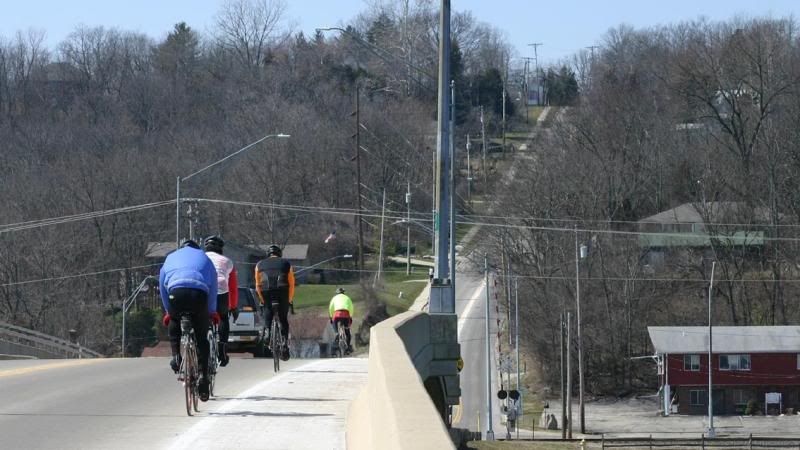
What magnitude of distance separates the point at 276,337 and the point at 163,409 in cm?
591

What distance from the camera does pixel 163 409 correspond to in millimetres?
13781

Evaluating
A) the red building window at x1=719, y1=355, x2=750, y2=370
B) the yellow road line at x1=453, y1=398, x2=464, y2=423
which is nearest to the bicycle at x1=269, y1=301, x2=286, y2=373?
the yellow road line at x1=453, y1=398, x2=464, y2=423

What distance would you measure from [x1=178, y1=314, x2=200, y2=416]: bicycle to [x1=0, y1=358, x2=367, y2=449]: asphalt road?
26 cm

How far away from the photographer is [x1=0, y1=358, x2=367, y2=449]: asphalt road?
444 inches

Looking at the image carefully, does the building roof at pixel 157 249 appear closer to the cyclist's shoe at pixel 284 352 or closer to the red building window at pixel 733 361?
the red building window at pixel 733 361

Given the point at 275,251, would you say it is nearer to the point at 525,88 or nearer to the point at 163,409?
the point at 163,409

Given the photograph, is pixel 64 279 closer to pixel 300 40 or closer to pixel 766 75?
pixel 766 75

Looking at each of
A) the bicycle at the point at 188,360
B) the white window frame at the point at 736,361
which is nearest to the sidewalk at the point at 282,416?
the bicycle at the point at 188,360

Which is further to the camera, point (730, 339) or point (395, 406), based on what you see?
point (730, 339)

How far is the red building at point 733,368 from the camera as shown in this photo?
64.4 metres

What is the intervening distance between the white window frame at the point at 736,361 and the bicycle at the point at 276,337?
1926 inches

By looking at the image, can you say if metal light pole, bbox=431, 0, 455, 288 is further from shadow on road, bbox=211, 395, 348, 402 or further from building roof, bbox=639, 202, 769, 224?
building roof, bbox=639, 202, 769, 224

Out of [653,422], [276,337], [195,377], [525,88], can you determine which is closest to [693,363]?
[653,422]

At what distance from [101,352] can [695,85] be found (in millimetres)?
37063
